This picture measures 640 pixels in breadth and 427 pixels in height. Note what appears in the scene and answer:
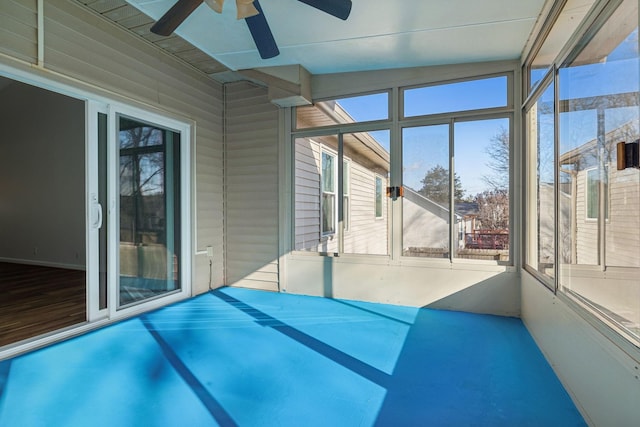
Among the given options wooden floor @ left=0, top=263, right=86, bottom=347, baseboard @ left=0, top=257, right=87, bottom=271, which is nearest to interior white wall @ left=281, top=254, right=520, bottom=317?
wooden floor @ left=0, top=263, right=86, bottom=347

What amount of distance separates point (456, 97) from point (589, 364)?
2868mm

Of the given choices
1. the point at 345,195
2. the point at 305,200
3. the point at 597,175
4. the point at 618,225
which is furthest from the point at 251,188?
the point at 618,225

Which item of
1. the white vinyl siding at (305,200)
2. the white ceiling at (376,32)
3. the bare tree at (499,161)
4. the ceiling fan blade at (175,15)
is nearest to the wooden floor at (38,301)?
the white vinyl siding at (305,200)

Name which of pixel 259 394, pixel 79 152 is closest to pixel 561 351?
pixel 259 394

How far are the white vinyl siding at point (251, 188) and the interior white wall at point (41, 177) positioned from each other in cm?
322

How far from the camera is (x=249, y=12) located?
2242 millimetres

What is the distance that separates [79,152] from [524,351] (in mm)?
7262

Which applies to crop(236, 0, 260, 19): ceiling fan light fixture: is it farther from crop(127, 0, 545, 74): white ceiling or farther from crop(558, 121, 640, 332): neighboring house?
crop(558, 121, 640, 332): neighboring house

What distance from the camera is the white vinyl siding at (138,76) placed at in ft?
9.32

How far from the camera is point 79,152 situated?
6277 millimetres

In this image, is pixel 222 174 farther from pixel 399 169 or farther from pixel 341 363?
pixel 341 363

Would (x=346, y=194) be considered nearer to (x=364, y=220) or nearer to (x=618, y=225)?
(x=364, y=220)

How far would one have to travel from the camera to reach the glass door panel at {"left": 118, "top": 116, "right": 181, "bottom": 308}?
11.8 ft

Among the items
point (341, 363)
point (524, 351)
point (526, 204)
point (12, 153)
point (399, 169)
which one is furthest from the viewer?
point (12, 153)
